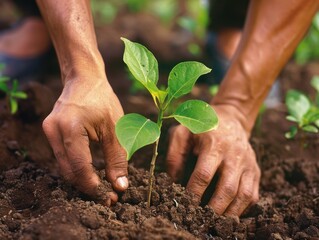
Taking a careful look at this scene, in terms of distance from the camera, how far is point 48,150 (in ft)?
7.80

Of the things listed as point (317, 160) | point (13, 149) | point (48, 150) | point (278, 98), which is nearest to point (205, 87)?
point (278, 98)

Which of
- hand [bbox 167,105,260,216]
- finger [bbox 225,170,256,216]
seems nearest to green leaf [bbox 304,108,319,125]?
hand [bbox 167,105,260,216]

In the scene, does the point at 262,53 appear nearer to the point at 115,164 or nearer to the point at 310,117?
the point at 310,117

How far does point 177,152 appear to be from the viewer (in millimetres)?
2049

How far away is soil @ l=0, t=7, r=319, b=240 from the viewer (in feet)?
5.33

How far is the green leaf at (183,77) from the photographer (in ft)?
5.55

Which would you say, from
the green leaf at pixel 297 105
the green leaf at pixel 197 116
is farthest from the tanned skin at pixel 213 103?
the green leaf at pixel 197 116

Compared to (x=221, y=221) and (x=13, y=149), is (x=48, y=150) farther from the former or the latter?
(x=221, y=221)

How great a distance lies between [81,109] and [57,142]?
141mm

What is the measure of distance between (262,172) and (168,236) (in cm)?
91

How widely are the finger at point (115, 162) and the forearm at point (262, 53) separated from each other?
0.67 metres

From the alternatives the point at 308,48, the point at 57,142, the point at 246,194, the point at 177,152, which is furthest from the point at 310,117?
the point at 308,48

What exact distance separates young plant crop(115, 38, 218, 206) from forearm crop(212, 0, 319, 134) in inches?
23.6

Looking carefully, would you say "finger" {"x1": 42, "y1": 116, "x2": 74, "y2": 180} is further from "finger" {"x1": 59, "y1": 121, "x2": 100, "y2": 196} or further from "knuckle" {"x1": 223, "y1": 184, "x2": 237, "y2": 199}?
"knuckle" {"x1": 223, "y1": 184, "x2": 237, "y2": 199}
